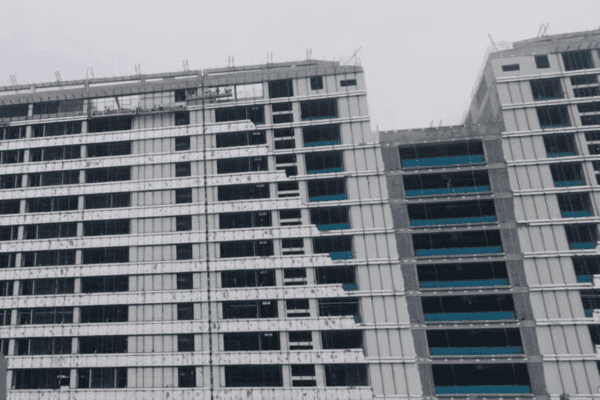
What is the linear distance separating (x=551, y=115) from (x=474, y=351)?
1174 inches

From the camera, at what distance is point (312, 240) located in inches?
2090

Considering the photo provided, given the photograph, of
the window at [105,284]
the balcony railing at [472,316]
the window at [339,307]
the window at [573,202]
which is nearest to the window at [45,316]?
the window at [105,284]

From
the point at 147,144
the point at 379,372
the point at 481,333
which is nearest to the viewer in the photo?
the point at 379,372

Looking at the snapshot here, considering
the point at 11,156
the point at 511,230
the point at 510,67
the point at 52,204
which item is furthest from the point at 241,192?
the point at 510,67

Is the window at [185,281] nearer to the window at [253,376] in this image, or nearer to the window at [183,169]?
the window at [253,376]

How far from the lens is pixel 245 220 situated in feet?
180

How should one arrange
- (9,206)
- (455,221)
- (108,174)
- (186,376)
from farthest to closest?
(108,174) → (9,206) → (455,221) → (186,376)

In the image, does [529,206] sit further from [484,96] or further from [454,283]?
[484,96]

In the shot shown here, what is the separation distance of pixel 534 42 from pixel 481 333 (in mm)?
37735

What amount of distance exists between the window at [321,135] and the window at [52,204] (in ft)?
96.8

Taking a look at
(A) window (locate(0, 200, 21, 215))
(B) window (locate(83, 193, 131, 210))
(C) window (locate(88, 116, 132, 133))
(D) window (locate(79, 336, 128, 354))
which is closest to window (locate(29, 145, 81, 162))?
(C) window (locate(88, 116, 132, 133))

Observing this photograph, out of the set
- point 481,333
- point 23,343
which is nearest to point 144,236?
point 23,343

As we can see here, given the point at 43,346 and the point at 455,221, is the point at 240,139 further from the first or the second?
the point at 43,346

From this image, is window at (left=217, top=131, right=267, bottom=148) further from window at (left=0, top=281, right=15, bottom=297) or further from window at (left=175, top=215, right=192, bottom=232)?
window at (left=0, top=281, right=15, bottom=297)
